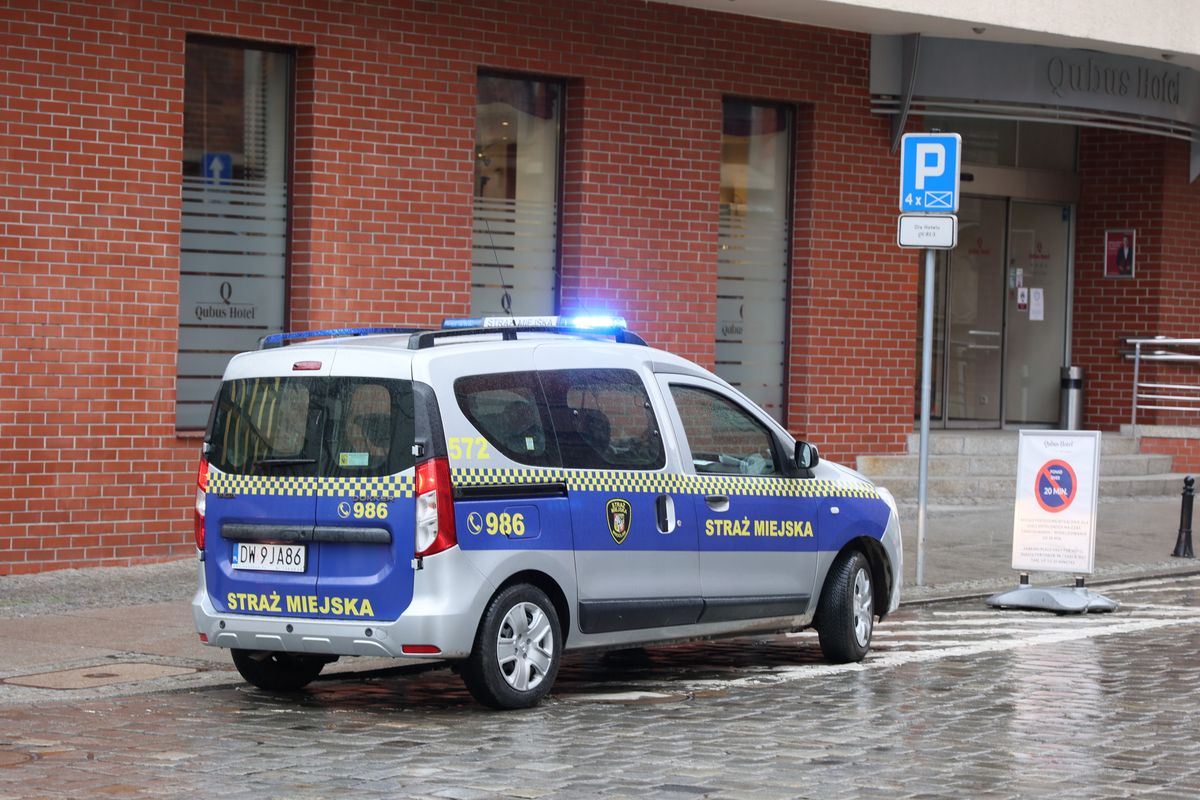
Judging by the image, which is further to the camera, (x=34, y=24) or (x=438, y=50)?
(x=438, y=50)

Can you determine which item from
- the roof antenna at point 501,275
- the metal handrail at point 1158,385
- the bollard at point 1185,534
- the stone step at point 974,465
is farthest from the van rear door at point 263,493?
the metal handrail at point 1158,385

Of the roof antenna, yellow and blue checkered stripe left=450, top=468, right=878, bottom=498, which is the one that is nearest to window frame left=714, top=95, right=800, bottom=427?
the roof antenna

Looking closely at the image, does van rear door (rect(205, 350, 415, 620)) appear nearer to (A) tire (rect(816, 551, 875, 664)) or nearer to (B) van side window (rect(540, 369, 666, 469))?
(B) van side window (rect(540, 369, 666, 469))

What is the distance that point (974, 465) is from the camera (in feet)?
66.5

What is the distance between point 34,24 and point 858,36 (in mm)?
8606

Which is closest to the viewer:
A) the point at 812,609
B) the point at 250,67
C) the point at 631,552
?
the point at 631,552

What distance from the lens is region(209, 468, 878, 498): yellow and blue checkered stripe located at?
8.66m

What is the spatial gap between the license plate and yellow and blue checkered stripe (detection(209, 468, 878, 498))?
24 centimetres

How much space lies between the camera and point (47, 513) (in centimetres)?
1359

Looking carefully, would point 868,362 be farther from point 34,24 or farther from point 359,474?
point 359,474

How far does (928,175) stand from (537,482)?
5.85m

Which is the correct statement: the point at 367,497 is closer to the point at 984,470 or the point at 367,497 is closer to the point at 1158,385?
the point at 984,470

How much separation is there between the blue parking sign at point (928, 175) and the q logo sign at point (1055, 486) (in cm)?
198

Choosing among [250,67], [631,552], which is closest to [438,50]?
[250,67]
